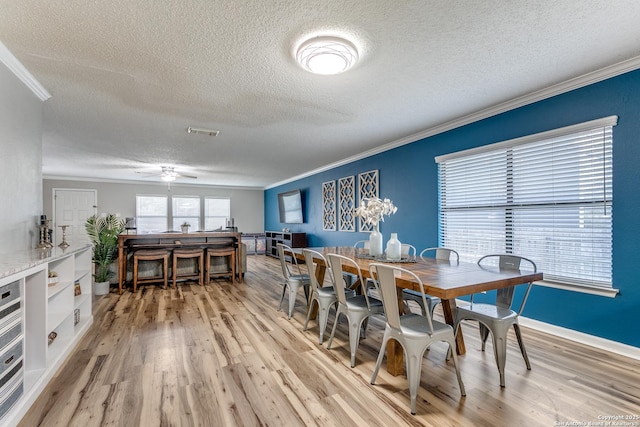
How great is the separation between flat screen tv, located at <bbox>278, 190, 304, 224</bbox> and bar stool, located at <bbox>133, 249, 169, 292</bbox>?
12.5 ft

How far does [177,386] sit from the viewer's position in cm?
206

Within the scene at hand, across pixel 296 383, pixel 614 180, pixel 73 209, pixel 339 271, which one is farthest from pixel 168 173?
pixel 614 180

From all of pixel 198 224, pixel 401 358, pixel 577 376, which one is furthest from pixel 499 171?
pixel 198 224

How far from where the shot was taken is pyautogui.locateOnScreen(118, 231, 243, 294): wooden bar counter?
4855mm

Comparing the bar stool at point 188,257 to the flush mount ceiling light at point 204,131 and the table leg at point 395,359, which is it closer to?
the flush mount ceiling light at point 204,131

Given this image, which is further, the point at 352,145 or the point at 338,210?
the point at 338,210

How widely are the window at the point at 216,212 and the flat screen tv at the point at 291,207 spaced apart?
220 centimetres

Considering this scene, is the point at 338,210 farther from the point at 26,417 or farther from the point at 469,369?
the point at 26,417

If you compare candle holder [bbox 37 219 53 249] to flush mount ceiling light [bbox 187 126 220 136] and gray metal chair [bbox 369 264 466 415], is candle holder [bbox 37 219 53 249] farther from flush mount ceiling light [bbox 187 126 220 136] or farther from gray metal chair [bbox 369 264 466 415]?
gray metal chair [bbox 369 264 466 415]

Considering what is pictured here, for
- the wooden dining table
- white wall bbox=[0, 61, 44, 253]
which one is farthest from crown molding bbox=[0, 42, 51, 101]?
the wooden dining table

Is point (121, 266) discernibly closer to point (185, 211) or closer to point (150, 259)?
point (150, 259)

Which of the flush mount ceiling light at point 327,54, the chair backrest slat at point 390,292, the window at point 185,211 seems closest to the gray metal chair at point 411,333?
the chair backrest slat at point 390,292

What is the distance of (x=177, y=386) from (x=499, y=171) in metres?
3.77

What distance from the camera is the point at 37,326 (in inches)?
80.0
